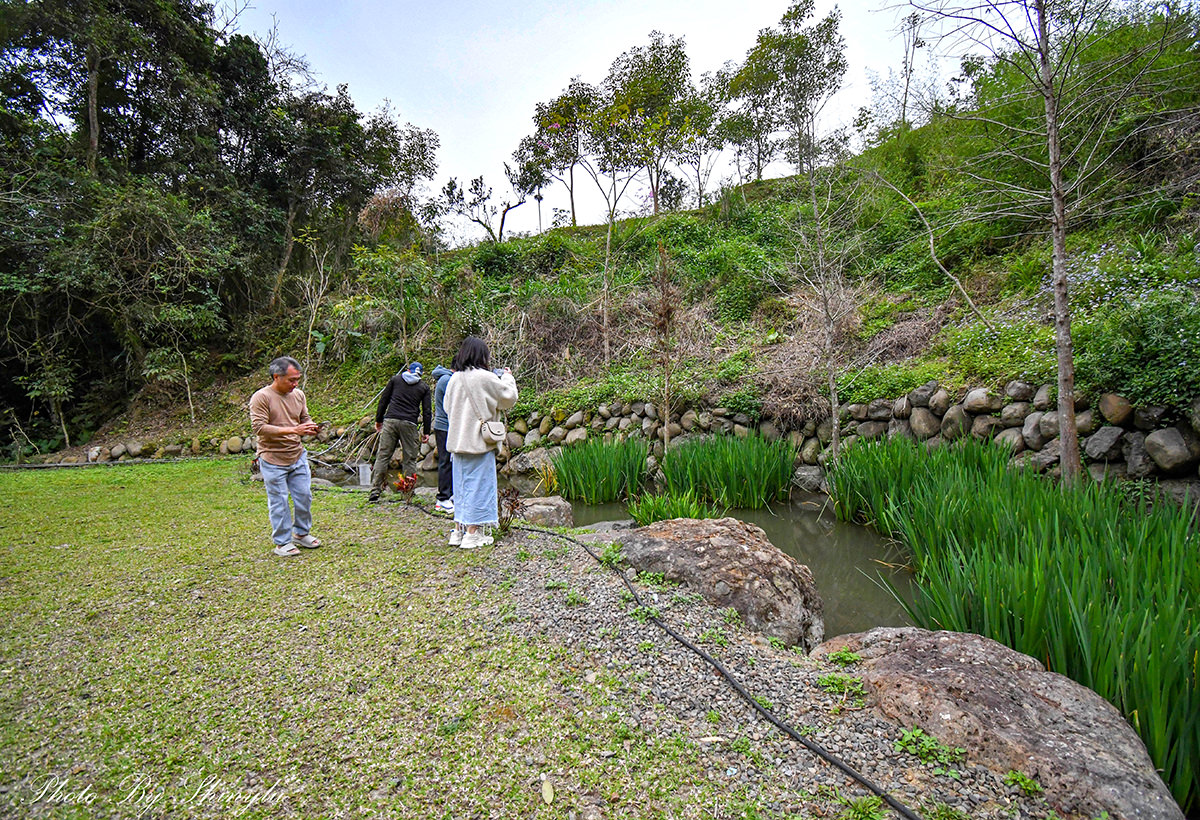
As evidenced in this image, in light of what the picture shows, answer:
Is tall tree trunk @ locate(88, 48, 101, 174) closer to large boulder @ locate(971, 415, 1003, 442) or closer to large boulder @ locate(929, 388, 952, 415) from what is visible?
large boulder @ locate(929, 388, 952, 415)

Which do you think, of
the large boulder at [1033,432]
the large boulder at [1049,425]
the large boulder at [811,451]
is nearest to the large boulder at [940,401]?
the large boulder at [1033,432]

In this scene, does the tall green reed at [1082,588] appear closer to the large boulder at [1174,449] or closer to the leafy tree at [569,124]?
the large boulder at [1174,449]

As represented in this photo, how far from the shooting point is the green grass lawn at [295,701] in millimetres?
1381

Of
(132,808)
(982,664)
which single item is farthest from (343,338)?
(982,664)

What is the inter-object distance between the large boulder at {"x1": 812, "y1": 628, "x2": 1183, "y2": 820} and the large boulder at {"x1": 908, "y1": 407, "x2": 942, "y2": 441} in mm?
3869

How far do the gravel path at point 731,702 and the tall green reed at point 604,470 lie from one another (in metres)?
2.78

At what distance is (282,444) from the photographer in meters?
3.41

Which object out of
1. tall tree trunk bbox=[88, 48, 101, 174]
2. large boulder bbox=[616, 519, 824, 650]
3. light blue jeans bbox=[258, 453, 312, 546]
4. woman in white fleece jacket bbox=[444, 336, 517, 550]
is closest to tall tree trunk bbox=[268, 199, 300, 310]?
tall tree trunk bbox=[88, 48, 101, 174]

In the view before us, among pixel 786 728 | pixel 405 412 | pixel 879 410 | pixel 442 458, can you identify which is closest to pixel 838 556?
pixel 879 410

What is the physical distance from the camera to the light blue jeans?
3.38m

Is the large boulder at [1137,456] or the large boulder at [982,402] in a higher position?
the large boulder at [982,402]

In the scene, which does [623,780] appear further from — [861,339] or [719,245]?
[719,245]

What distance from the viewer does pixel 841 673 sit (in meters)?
1.85

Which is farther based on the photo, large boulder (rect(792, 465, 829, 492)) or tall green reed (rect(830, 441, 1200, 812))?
large boulder (rect(792, 465, 829, 492))
